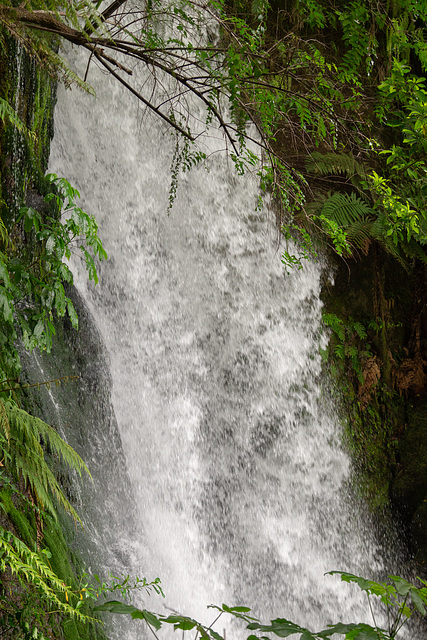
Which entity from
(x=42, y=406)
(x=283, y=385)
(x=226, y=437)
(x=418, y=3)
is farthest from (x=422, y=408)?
(x=42, y=406)

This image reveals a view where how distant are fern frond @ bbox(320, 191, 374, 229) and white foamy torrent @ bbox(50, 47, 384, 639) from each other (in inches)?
28.0

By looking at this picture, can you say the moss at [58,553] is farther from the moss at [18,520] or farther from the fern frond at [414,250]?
the fern frond at [414,250]

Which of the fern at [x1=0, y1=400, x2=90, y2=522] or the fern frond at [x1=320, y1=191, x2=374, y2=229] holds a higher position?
the fern frond at [x1=320, y1=191, x2=374, y2=229]

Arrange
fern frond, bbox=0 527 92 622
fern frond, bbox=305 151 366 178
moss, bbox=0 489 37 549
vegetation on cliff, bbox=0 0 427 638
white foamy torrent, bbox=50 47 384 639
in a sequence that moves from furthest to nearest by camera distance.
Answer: fern frond, bbox=305 151 366 178 → white foamy torrent, bbox=50 47 384 639 → vegetation on cliff, bbox=0 0 427 638 → moss, bbox=0 489 37 549 → fern frond, bbox=0 527 92 622

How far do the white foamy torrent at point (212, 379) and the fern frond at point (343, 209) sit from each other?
2.33ft

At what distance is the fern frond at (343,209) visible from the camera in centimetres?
514

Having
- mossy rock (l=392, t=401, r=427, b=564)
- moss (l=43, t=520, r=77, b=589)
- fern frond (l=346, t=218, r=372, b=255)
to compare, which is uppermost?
fern frond (l=346, t=218, r=372, b=255)

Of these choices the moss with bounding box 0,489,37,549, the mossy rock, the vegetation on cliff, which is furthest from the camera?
the mossy rock

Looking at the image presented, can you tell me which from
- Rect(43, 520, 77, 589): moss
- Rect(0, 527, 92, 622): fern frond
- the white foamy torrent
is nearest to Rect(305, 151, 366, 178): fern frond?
the white foamy torrent

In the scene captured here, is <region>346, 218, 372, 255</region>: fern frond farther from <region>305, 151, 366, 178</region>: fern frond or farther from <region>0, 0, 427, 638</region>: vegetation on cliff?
<region>305, 151, 366, 178</region>: fern frond

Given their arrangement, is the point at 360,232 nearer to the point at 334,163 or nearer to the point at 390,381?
the point at 334,163

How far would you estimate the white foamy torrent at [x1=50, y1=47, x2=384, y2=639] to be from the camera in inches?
169

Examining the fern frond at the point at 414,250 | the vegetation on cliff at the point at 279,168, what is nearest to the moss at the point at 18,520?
the vegetation on cliff at the point at 279,168

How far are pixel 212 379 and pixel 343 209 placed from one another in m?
2.24
